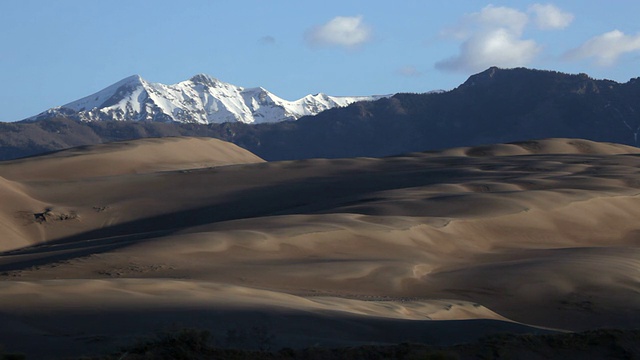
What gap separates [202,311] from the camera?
12.8 m

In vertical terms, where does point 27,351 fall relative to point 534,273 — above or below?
above

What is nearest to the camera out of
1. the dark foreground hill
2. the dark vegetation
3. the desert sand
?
the dark vegetation

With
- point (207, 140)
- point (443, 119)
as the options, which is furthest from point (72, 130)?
point (207, 140)

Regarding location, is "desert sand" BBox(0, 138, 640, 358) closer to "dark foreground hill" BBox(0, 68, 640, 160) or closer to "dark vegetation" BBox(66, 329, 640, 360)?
"dark vegetation" BBox(66, 329, 640, 360)

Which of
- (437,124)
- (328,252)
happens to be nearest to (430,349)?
(328,252)

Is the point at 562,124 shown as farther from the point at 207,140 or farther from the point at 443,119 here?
the point at 207,140

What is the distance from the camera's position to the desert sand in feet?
41.0

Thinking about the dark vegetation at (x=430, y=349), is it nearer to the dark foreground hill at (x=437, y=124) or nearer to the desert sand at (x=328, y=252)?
the desert sand at (x=328, y=252)

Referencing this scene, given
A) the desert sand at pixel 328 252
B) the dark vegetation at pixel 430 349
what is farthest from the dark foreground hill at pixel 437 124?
the dark vegetation at pixel 430 349

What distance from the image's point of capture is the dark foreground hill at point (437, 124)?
144250 millimetres

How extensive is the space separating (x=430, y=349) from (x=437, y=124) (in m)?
152

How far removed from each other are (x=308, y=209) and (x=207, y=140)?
38699mm

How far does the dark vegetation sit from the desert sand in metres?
0.96

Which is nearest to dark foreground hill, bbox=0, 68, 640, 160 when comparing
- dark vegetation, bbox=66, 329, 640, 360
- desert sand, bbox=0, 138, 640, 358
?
desert sand, bbox=0, 138, 640, 358
